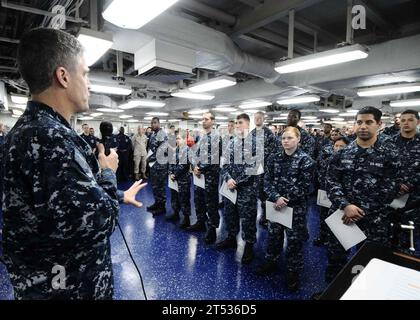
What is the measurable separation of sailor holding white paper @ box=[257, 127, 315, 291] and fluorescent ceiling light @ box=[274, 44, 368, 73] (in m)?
1.20

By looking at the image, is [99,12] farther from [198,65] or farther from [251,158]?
[251,158]

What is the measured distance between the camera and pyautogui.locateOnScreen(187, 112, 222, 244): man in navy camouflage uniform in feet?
10.7

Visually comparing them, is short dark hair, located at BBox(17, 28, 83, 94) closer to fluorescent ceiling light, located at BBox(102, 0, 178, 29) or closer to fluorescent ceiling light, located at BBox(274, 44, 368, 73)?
fluorescent ceiling light, located at BBox(102, 0, 178, 29)

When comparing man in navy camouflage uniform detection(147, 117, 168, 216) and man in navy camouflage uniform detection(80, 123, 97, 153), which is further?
man in navy camouflage uniform detection(147, 117, 168, 216)

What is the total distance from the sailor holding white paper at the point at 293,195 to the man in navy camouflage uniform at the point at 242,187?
39 cm

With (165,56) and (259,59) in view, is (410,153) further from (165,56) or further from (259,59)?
(165,56)

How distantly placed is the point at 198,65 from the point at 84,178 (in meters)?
3.01

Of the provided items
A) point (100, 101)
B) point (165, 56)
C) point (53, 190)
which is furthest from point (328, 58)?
point (100, 101)

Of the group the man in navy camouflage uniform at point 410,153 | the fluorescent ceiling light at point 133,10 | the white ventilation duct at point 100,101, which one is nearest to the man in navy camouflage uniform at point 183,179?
the fluorescent ceiling light at point 133,10

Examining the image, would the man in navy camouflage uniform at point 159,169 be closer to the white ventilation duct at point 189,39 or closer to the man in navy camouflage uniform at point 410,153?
the white ventilation duct at point 189,39

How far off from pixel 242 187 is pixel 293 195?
671 mm

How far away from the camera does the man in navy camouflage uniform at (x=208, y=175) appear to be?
3.25 m

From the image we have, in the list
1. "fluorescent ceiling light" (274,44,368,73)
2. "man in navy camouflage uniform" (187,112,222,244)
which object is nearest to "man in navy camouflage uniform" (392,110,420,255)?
"fluorescent ceiling light" (274,44,368,73)
